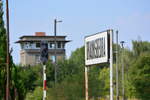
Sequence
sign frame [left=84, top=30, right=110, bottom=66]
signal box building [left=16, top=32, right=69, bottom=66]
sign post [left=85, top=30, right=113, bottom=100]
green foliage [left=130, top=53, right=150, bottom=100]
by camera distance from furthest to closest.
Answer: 1. signal box building [left=16, top=32, right=69, bottom=66]
2. green foliage [left=130, top=53, right=150, bottom=100]
3. sign frame [left=84, top=30, right=110, bottom=66]
4. sign post [left=85, top=30, right=113, bottom=100]

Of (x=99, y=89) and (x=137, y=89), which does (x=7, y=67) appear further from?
(x=137, y=89)

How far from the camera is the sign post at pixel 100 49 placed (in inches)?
1226

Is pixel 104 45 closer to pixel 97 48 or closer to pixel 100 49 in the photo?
pixel 100 49

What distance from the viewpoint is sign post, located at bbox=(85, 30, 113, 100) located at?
102 ft

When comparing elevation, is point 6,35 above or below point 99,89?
above

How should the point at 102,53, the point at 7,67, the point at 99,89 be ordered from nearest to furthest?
1. the point at 102,53
2. the point at 7,67
3. the point at 99,89

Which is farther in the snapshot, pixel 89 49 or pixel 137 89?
pixel 137 89

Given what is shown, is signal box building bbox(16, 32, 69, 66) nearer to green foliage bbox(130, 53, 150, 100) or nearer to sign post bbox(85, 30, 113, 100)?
green foliage bbox(130, 53, 150, 100)

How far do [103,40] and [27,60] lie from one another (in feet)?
454

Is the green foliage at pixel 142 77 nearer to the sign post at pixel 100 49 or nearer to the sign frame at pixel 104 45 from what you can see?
the sign post at pixel 100 49

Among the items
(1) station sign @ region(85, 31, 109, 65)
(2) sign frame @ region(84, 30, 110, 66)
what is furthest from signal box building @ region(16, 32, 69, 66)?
(2) sign frame @ region(84, 30, 110, 66)

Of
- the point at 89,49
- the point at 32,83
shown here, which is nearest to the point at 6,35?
the point at 89,49

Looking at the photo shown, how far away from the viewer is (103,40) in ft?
104

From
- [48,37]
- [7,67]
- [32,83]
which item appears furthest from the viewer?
[48,37]
